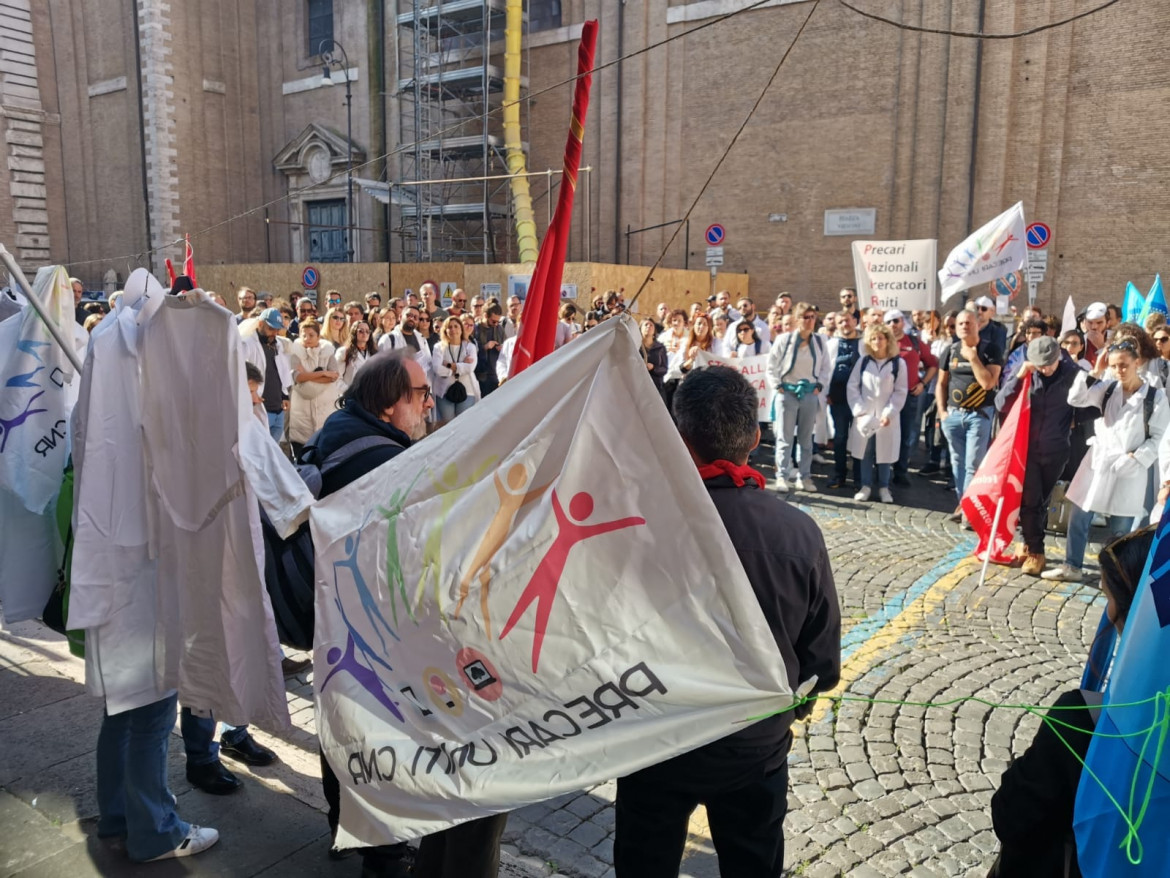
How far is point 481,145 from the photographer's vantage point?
2378 centimetres

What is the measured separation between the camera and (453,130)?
2358 cm

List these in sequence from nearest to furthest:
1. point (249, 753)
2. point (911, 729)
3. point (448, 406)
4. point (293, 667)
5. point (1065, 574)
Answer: point (249, 753)
point (911, 729)
point (293, 667)
point (1065, 574)
point (448, 406)

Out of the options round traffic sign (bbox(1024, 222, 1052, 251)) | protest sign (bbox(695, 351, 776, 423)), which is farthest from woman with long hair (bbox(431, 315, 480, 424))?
round traffic sign (bbox(1024, 222, 1052, 251))

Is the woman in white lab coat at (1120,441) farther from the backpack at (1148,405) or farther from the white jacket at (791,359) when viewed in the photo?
the white jacket at (791,359)

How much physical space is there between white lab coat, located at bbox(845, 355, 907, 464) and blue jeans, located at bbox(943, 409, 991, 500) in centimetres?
65

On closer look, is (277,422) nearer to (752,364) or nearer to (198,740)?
(752,364)

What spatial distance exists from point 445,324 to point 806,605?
8.15 metres

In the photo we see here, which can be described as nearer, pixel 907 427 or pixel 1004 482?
pixel 1004 482

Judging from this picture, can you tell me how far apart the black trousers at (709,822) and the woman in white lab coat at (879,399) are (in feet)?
22.3

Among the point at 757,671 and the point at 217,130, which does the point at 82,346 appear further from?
the point at 217,130

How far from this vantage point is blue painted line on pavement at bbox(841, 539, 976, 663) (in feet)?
17.3

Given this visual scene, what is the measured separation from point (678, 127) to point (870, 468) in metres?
15.2

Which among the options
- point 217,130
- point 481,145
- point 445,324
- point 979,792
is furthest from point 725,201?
point 979,792

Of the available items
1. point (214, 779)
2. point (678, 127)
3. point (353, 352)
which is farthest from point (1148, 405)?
point (678, 127)
